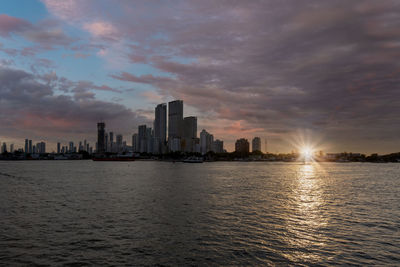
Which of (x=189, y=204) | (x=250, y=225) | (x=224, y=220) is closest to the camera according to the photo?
(x=250, y=225)

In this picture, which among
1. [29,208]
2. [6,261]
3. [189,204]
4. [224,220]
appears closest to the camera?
[6,261]

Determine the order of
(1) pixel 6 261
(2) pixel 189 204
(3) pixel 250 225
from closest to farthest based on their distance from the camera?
(1) pixel 6 261
(3) pixel 250 225
(2) pixel 189 204

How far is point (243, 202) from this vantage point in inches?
2053

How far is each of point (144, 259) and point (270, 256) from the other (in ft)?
34.9

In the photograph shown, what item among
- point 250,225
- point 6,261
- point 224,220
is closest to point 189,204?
point 224,220

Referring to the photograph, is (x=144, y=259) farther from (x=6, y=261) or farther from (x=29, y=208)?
(x=29, y=208)

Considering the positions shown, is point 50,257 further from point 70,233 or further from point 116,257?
point 70,233

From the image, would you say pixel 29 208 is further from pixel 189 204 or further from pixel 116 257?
pixel 116 257

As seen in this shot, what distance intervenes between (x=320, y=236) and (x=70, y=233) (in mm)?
27232

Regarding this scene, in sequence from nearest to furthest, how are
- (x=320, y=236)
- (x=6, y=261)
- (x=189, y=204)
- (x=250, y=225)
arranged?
(x=6, y=261) < (x=320, y=236) < (x=250, y=225) < (x=189, y=204)

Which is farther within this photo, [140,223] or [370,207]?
[370,207]

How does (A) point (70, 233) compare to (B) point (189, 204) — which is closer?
(A) point (70, 233)

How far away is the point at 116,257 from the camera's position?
77.6 ft

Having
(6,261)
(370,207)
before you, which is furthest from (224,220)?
(370,207)
